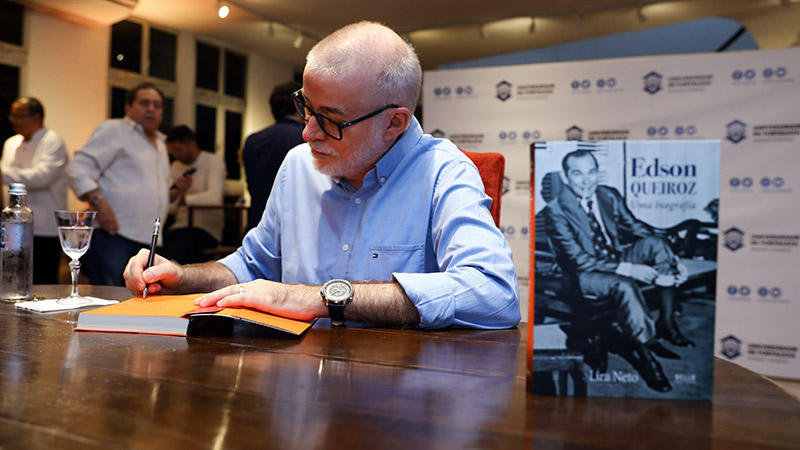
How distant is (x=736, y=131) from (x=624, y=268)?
3445 mm

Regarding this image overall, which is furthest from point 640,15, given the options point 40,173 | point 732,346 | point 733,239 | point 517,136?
point 40,173

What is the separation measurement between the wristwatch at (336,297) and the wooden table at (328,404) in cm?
16

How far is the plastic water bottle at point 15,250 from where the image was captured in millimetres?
1290

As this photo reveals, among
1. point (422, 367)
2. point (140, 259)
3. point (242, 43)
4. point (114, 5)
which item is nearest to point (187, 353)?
point (422, 367)

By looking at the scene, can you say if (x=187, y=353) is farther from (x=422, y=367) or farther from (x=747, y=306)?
(x=747, y=306)

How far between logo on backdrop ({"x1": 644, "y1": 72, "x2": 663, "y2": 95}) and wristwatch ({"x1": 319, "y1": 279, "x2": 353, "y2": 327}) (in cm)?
323

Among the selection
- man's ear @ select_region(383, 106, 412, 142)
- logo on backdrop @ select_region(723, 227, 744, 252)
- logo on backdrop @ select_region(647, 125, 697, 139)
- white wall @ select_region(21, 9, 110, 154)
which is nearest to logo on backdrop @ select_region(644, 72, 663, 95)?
logo on backdrop @ select_region(647, 125, 697, 139)

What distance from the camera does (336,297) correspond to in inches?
40.6

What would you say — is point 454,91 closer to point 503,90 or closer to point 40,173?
point 503,90

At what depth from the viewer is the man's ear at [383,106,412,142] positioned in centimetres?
139

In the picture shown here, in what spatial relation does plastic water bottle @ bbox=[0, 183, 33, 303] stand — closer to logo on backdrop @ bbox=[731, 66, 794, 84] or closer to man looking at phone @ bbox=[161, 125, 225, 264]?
man looking at phone @ bbox=[161, 125, 225, 264]

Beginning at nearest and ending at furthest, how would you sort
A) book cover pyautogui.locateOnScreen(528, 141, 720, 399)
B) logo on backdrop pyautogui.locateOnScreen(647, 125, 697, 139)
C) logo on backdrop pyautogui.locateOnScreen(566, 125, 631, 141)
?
book cover pyautogui.locateOnScreen(528, 141, 720, 399) → logo on backdrop pyautogui.locateOnScreen(647, 125, 697, 139) → logo on backdrop pyautogui.locateOnScreen(566, 125, 631, 141)

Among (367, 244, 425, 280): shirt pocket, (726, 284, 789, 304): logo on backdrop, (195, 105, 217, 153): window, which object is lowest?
(726, 284, 789, 304): logo on backdrop

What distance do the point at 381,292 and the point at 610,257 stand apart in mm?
519
